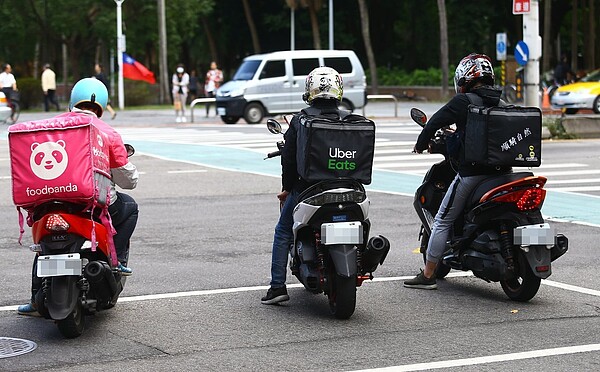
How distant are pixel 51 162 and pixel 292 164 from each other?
5.70ft

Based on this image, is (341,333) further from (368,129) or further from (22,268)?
(22,268)

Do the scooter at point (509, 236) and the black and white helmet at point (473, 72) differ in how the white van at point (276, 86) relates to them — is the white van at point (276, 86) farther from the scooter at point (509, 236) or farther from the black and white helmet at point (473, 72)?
the scooter at point (509, 236)

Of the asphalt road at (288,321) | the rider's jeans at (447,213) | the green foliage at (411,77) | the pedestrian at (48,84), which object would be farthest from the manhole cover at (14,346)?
the green foliage at (411,77)

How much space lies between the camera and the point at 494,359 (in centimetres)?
657

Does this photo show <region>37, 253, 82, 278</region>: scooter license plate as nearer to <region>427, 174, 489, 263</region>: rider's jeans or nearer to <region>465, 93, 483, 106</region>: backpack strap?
<region>427, 174, 489, 263</region>: rider's jeans

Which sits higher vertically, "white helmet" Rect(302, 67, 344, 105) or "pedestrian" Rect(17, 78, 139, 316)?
"white helmet" Rect(302, 67, 344, 105)

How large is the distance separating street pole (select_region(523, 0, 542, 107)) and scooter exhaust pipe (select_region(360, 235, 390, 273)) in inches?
705

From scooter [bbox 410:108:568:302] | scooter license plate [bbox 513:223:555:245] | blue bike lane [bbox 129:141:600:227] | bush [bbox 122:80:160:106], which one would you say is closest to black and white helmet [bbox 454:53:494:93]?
scooter [bbox 410:108:568:302]

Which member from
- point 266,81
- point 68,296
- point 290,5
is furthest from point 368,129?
point 290,5

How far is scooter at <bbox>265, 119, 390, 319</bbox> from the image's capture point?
761 cm

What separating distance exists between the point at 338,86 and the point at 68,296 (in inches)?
92.2

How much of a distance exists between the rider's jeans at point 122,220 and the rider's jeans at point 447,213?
7.30 ft

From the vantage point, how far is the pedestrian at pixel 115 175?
752 cm

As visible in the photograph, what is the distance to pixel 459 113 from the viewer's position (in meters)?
8.39
